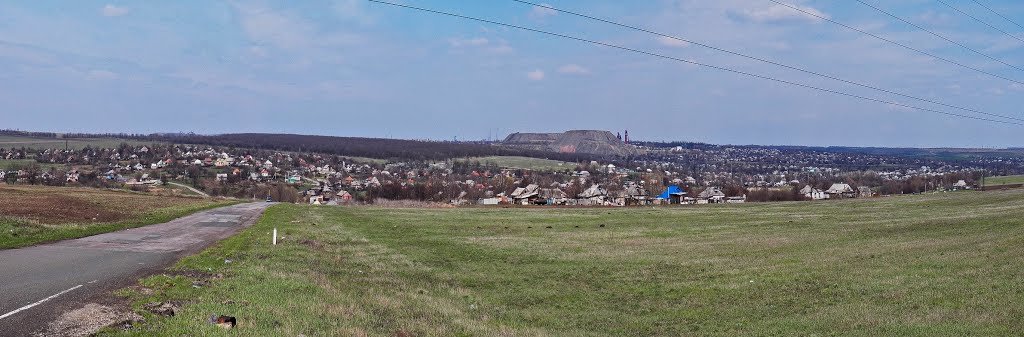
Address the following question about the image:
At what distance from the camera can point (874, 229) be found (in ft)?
103

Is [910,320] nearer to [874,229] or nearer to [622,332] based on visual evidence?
[622,332]

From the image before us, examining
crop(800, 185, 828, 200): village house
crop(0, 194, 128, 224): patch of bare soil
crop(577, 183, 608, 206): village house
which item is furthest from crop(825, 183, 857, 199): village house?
crop(0, 194, 128, 224): patch of bare soil

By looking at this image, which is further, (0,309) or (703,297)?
(703,297)

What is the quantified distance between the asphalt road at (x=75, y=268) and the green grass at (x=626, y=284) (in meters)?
1.07

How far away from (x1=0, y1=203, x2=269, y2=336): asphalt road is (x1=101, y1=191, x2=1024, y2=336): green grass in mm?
1069

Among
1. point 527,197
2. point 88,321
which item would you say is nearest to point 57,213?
point 88,321

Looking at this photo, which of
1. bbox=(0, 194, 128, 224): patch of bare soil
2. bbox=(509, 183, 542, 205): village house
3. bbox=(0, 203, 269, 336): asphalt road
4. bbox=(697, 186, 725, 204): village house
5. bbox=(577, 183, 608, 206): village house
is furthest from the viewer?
bbox=(697, 186, 725, 204): village house

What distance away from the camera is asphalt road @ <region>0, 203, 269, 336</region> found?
11.9m

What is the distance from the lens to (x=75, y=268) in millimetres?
17906

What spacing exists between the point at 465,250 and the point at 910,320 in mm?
18795

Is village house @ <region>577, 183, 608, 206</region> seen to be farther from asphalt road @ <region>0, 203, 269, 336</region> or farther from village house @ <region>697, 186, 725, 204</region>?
asphalt road @ <region>0, 203, 269, 336</region>

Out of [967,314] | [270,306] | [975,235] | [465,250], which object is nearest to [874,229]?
[975,235]

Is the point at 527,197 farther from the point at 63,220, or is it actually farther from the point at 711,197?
the point at 63,220

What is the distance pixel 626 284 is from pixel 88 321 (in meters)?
13.3
